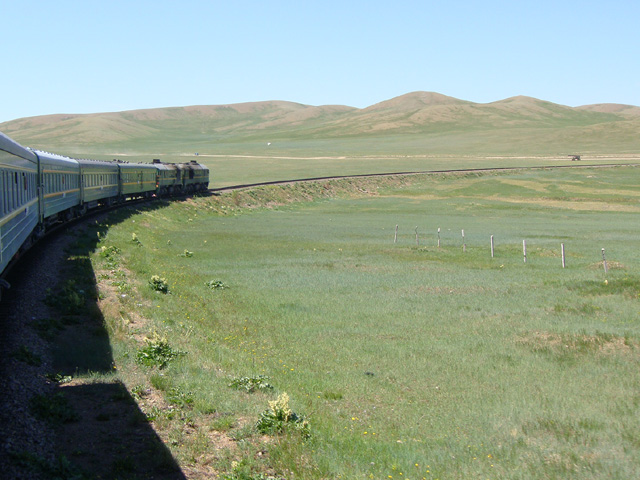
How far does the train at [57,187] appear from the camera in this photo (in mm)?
15742

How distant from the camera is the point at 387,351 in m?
17.1

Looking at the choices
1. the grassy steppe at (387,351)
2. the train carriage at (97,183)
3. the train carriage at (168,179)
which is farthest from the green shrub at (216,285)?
the train carriage at (168,179)

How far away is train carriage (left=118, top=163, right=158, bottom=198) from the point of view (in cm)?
5078

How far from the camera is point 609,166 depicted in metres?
127

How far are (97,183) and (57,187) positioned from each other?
42.6 feet

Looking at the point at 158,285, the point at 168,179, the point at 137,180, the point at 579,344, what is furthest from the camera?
the point at 168,179

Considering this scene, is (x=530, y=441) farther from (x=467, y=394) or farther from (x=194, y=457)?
(x=194, y=457)

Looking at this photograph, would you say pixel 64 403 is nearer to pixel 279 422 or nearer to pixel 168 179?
pixel 279 422

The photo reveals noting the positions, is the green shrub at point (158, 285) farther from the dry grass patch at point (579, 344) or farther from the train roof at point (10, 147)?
the dry grass patch at point (579, 344)

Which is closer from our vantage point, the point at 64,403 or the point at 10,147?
the point at 64,403

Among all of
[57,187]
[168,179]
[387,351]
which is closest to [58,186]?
[57,187]

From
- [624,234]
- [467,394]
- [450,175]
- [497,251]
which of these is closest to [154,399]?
[467,394]

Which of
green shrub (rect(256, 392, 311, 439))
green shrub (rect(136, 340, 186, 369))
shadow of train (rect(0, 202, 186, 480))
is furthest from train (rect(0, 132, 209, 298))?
green shrub (rect(256, 392, 311, 439))

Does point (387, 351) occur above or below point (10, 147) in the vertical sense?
below
